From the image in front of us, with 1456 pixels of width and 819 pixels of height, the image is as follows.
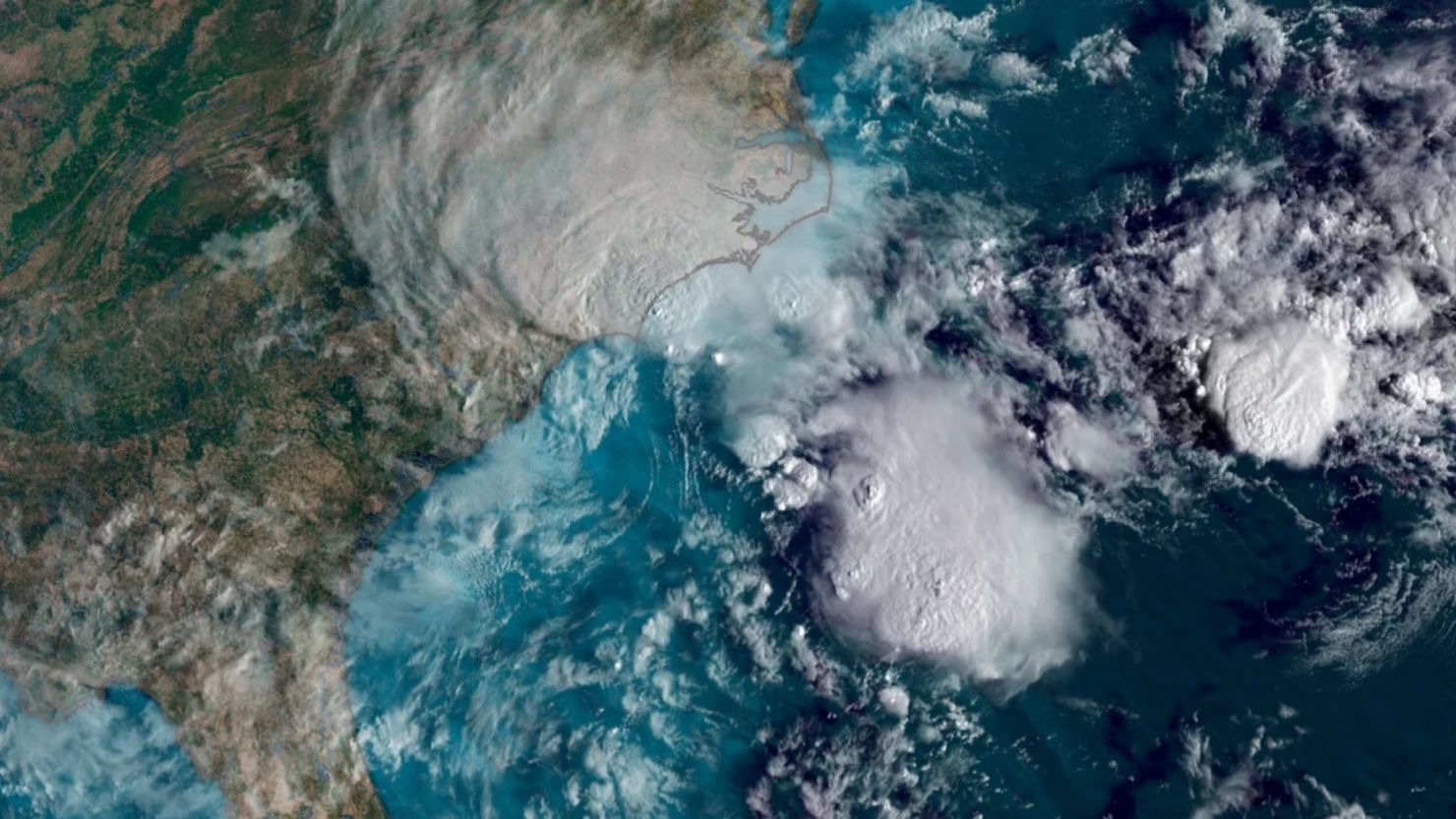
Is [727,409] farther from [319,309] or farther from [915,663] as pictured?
[319,309]

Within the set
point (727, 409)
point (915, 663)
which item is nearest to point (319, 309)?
point (727, 409)

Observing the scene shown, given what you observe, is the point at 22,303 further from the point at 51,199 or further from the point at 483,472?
the point at 483,472

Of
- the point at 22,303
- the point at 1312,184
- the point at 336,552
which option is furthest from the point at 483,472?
the point at 1312,184

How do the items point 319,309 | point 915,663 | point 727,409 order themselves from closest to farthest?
point 915,663, point 727,409, point 319,309

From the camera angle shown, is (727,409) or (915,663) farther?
(727,409)

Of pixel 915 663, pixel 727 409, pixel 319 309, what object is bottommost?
pixel 915 663

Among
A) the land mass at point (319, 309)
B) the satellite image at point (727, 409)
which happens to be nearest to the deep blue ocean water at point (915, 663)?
the satellite image at point (727, 409)

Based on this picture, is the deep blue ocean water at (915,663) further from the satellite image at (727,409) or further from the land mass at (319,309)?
the land mass at (319,309)
